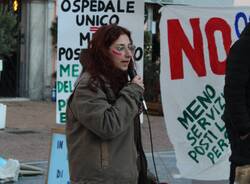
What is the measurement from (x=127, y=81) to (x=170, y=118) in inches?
80.5

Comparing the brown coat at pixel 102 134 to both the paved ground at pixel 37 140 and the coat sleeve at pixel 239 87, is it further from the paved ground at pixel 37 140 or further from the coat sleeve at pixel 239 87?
the paved ground at pixel 37 140

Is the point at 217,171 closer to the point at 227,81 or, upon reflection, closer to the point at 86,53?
the point at 227,81

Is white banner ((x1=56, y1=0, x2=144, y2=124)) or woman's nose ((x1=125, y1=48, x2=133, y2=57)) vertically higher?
white banner ((x1=56, y1=0, x2=144, y2=124))

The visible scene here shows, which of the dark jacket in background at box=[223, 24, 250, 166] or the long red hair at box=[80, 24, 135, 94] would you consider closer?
the long red hair at box=[80, 24, 135, 94]

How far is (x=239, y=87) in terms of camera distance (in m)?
3.63

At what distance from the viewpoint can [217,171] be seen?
530 cm

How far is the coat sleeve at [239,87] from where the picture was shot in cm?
361

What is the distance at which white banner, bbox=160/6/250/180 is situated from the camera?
17.1 ft

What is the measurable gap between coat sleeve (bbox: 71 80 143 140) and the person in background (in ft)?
2.35

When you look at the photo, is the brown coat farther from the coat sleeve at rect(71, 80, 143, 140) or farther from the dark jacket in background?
the dark jacket in background

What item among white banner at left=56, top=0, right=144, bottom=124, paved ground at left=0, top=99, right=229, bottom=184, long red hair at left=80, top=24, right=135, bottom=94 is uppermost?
white banner at left=56, top=0, right=144, bottom=124

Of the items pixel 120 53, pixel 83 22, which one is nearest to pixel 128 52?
pixel 120 53

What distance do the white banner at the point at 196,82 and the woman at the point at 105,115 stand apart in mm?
2016

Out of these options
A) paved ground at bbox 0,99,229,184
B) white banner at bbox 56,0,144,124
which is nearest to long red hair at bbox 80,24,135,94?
white banner at bbox 56,0,144,124
